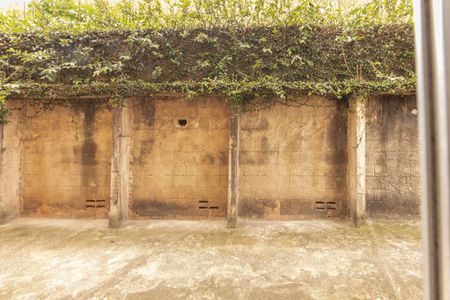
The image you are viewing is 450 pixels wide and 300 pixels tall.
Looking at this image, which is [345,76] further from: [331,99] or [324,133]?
[324,133]

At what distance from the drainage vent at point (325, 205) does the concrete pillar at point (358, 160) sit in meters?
0.40

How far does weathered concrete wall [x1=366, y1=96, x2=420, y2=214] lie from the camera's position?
523cm

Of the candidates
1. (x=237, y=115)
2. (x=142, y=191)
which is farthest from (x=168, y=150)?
(x=237, y=115)

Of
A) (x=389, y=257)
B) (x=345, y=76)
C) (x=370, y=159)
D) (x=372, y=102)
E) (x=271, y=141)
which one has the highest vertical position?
(x=345, y=76)

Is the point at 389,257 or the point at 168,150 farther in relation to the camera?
the point at 168,150

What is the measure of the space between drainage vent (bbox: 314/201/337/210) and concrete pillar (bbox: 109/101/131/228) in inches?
188

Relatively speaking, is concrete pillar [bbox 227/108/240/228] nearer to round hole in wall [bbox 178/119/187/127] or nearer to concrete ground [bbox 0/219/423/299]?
concrete ground [bbox 0/219/423/299]

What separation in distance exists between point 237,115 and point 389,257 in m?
3.83

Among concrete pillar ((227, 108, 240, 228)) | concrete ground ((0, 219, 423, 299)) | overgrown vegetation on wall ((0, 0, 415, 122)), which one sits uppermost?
overgrown vegetation on wall ((0, 0, 415, 122))

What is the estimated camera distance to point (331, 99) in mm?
5387

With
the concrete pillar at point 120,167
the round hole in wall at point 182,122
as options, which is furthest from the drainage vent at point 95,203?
the round hole in wall at point 182,122

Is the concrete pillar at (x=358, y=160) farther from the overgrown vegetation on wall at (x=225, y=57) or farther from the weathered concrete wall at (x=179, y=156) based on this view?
the weathered concrete wall at (x=179, y=156)

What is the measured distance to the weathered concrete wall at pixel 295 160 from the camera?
540 centimetres

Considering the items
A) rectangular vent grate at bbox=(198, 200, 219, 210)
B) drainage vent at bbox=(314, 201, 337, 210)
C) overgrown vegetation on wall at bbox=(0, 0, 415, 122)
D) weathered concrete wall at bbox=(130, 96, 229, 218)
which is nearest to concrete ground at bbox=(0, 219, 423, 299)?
drainage vent at bbox=(314, 201, 337, 210)
